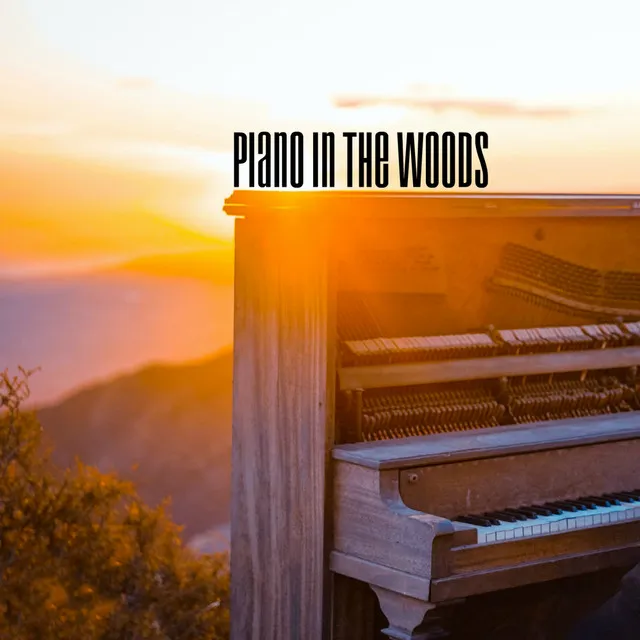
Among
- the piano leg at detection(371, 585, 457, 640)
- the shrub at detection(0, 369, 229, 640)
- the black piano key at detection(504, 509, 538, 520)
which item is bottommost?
the shrub at detection(0, 369, 229, 640)

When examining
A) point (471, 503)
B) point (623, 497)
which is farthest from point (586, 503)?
point (471, 503)

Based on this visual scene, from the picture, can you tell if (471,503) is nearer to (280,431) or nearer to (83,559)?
(280,431)

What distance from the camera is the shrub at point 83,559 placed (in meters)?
6.70

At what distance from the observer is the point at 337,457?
172 inches

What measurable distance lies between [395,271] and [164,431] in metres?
3.78

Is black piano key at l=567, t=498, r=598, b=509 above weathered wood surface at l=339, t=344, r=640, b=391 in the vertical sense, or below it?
below

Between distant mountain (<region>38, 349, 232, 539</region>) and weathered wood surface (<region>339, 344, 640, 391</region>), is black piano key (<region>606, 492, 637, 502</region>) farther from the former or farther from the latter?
distant mountain (<region>38, 349, 232, 539</region>)

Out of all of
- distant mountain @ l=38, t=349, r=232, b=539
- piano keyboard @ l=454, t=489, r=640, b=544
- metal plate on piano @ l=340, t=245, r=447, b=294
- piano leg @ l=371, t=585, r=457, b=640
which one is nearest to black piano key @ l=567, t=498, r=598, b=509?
piano keyboard @ l=454, t=489, r=640, b=544

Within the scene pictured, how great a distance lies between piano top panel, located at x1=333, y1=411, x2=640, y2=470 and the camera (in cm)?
429

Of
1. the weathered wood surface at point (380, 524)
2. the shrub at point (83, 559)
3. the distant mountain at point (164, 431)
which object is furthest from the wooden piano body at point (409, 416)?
the distant mountain at point (164, 431)

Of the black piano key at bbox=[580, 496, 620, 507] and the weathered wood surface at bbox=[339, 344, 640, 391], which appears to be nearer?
the weathered wood surface at bbox=[339, 344, 640, 391]

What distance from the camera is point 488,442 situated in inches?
180

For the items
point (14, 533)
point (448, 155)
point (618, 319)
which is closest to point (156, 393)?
point (14, 533)

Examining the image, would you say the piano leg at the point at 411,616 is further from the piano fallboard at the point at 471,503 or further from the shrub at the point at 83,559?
the shrub at the point at 83,559
